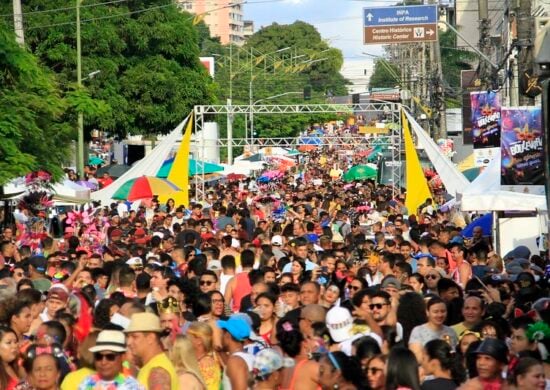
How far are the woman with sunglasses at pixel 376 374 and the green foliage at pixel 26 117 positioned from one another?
16702 millimetres

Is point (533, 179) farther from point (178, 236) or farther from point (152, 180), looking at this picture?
point (152, 180)

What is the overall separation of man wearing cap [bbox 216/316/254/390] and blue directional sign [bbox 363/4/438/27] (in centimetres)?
4502

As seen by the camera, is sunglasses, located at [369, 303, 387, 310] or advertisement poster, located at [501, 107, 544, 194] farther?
advertisement poster, located at [501, 107, 544, 194]

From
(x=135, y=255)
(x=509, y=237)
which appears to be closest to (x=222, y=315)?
(x=135, y=255)

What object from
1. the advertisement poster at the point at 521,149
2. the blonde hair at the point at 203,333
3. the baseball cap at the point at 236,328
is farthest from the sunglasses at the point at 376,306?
the advertisement poster at the point at 521,149

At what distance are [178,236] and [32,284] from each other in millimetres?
7591

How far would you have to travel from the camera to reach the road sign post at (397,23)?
55.0 metres

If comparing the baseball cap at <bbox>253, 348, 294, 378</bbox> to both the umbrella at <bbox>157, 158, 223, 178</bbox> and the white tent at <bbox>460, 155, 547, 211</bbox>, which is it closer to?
the white tent at <bbox>460, 155, 547, 211</bbox>

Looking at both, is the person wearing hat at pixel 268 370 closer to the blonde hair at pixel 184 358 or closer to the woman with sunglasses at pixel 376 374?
the blonde hair at pixel 184 358

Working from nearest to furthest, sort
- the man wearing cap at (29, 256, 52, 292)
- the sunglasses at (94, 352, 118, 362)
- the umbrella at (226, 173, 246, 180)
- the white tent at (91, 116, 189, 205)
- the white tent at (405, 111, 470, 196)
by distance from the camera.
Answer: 1. the sunglasses at (94, 352, 118, 362)
2. the man wearing cap at (29, 256, 52, 292)
3. the white tent at (405, 111, 470, 196)
4. the white tent at (91, 116, 189, 205)
5. the umbrella at (226, 173, 246, 180)

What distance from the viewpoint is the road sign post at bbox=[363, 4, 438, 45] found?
55.0 m

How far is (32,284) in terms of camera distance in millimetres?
14766

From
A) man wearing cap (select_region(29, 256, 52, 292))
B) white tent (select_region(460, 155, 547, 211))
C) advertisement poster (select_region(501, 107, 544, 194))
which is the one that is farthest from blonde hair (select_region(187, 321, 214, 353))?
white tent (select_region(460, 155, 547, 211))

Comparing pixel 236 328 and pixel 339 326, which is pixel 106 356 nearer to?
pixel 236 328
